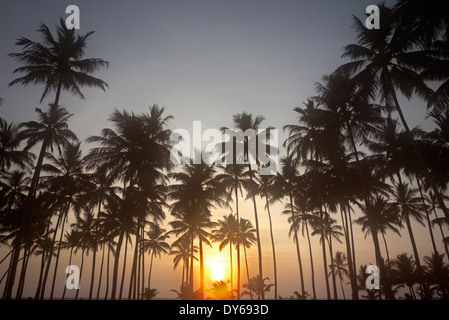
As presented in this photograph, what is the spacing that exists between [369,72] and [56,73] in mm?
22892

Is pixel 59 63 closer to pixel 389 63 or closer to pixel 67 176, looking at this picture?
pixel 67 176

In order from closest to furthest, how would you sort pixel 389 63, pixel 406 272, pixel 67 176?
pixel 389 63
pixel 67 176
pixel 406 272

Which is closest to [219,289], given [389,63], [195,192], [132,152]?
[195,192]

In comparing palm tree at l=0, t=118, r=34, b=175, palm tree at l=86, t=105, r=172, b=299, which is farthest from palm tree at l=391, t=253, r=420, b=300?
palm tree at l=0, t=118, r=34, b=175

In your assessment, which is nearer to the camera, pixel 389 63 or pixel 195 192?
pixel 389 63

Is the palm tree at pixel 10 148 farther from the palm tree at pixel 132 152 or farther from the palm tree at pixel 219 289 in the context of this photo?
the palm tree at pixel 219 289

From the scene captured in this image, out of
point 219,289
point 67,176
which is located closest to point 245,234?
point 219,289

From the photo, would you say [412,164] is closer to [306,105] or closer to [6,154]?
[306,105]

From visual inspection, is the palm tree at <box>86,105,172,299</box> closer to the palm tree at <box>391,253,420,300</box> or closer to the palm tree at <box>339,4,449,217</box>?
the palm tree at <box>339,4,449,217</box>

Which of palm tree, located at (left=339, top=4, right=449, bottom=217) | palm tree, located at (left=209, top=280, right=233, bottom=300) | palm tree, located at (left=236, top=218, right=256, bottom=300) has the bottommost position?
palm tree, located at (left=209, top=280, right=233, bottom=300)

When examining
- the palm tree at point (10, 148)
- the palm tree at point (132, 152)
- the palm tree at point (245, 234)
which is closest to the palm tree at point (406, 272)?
the palm tree at point (245, 234)

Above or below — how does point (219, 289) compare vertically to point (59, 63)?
below

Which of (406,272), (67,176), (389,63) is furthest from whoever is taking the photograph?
(406,272)
